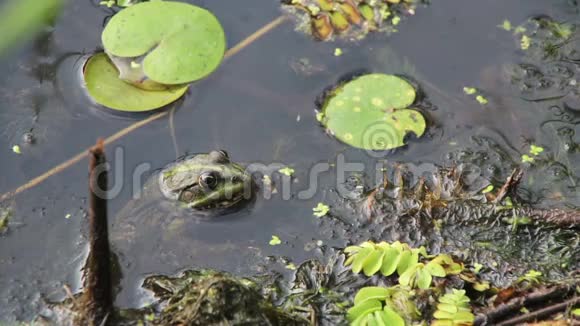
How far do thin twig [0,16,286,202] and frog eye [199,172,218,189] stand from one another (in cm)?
67

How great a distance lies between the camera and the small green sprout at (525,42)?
5438mm

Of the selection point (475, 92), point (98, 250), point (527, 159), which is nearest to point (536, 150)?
point (527, 159)

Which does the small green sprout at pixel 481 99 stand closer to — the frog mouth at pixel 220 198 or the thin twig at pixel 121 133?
the thin twig at pixel 121 133

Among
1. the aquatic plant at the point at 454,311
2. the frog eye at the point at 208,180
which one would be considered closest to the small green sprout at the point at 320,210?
the frog eye at the point at 208,180

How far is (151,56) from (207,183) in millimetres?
1084

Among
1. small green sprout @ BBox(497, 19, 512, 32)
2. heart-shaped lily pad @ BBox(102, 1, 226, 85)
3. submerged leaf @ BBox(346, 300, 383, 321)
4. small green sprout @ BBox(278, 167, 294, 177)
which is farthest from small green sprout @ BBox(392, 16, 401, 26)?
submerged leaf @ BBox(346, 300, 383, 321)

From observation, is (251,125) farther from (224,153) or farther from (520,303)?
(520,303)

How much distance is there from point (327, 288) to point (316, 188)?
0.86 meters

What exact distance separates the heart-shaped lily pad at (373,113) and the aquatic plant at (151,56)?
3.30ft

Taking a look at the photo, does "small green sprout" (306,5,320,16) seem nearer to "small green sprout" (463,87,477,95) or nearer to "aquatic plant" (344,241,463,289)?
"small green sprout" (463,87,477,95)

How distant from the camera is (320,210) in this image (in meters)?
4.59

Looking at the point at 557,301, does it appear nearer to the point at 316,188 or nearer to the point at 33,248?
the point at 316,188

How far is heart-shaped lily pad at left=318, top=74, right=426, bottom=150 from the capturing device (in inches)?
190

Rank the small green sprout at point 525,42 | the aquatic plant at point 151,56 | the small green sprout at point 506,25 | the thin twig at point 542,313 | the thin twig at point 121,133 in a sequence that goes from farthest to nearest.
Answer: the small green sprout at point 506,25, the small green sprout at point 525,42, the aquatic plant at point 151,56, the thin twig at point 121,133, the thin twig at point 542,313
